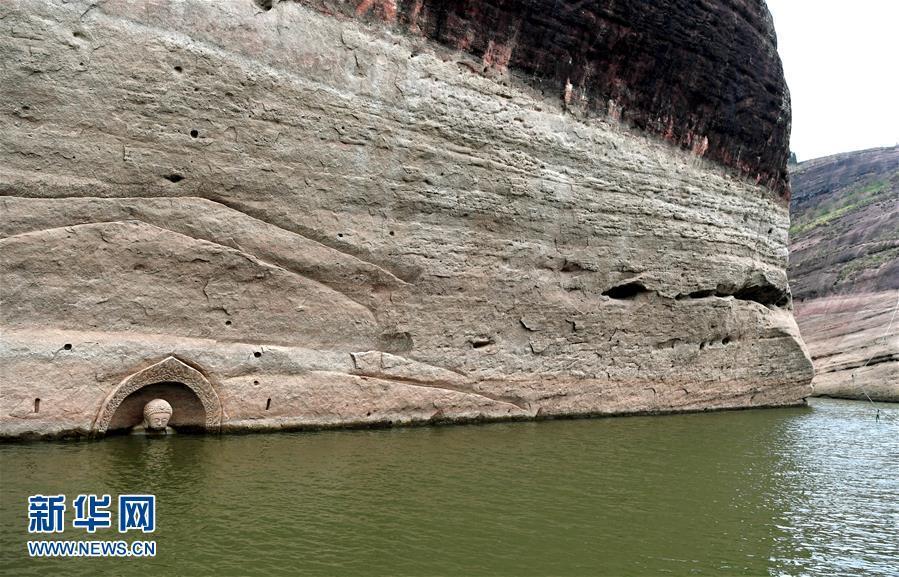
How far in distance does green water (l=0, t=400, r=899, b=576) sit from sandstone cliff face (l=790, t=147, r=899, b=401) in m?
14.4

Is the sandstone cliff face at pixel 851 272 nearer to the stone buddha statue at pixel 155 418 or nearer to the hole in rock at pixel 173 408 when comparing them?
the hole in rock at pixel 173 408

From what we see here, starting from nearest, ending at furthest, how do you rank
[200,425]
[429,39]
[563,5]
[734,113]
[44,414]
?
Result: [44,414]
[200,425]
[429,39]
[563,5]
[734,113]

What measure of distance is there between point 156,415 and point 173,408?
0.29 metres

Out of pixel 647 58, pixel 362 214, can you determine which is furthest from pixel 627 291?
pixel 362 214

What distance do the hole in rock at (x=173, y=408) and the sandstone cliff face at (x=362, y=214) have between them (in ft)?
0.11

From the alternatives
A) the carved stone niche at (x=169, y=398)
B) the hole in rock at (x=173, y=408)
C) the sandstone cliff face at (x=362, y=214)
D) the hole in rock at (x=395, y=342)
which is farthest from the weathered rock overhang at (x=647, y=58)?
the hole in rock at (x=173, y=408)

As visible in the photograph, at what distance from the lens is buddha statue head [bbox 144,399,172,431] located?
732 centimetres

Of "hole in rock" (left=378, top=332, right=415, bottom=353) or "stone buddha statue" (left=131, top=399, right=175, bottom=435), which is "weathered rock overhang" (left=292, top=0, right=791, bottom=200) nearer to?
"hole in rock" (left=378, top=332, right=415, bottom=353)

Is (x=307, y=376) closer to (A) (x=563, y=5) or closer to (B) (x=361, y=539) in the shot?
(B) (x=361, y=539)

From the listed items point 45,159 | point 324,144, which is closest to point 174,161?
point 45,159

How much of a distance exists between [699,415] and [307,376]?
310 inches

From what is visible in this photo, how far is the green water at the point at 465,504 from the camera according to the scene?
4.06 meters

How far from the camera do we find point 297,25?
8.71 m

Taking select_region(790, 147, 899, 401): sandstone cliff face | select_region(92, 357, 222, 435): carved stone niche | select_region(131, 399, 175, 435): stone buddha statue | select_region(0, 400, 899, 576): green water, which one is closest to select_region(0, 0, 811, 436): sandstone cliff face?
select_region(92, 357, 222, 435): carved stone niche
